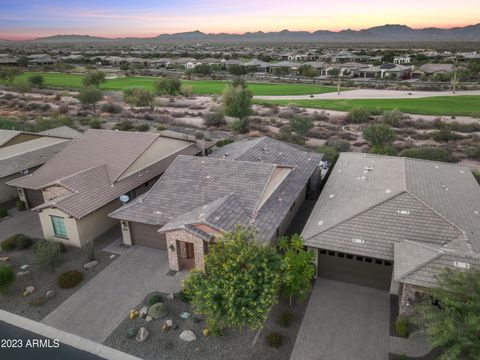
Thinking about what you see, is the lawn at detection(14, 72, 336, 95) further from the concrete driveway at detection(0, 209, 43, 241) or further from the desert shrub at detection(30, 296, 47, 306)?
the desert shrub at detection(30, 296, 47, 306)

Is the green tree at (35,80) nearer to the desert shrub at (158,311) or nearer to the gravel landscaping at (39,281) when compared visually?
the gravel landscaping at (39,281)

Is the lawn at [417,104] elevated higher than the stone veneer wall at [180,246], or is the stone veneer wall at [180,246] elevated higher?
the stone veneer wall at [180,246]

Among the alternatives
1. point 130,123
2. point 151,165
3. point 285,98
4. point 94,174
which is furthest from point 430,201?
point 285,98

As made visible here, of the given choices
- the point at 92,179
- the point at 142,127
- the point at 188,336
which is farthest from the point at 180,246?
the point at 142,127

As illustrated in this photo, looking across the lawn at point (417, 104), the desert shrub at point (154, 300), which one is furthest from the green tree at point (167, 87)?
the desert shrub at point (154, 300)

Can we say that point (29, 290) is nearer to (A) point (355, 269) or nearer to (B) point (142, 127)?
(A) point (355, 269)

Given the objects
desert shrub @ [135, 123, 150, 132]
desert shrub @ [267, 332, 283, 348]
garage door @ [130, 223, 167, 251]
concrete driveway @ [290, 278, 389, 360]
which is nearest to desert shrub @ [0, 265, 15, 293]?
garage door @ [130, 223, 167, 251]
